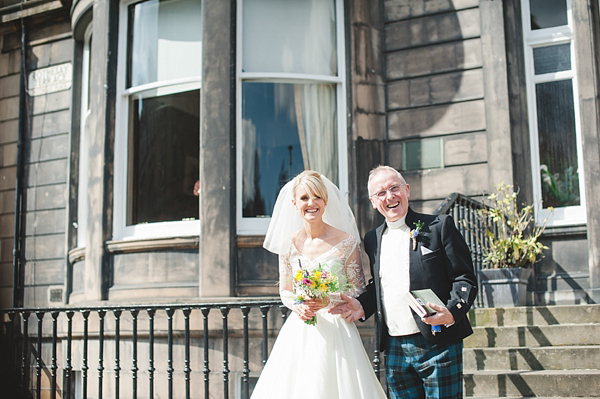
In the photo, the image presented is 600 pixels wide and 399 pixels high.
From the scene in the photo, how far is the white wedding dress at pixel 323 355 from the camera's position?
399 centimetres

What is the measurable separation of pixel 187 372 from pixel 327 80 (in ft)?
12.3

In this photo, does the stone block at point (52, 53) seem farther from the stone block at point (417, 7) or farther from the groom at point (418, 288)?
the groom at point (418, 288)

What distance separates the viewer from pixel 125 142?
846 centimetres

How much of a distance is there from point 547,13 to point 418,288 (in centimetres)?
545

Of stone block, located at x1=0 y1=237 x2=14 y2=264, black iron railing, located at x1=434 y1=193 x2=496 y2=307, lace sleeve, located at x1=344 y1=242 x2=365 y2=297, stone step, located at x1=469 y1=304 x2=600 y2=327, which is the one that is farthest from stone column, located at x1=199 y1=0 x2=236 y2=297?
stone block, located at x1=0 y1=237 x2=14 y2=264

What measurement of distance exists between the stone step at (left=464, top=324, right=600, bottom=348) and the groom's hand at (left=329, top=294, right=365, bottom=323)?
2677 millimetres

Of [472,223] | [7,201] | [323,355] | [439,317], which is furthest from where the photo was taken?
[7,201]

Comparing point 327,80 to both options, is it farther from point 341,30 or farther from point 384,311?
point 384,311

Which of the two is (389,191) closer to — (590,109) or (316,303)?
(316,303)

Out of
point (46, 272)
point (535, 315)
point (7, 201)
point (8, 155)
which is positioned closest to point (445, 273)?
point (535, 315)

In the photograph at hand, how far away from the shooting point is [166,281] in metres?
7.73

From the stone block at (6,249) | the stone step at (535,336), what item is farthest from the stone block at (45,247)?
the stone step at (535,336)

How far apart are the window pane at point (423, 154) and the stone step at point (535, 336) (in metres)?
2.25

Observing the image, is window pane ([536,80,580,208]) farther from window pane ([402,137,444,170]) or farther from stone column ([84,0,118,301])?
stone column ([84,0,118,301])
